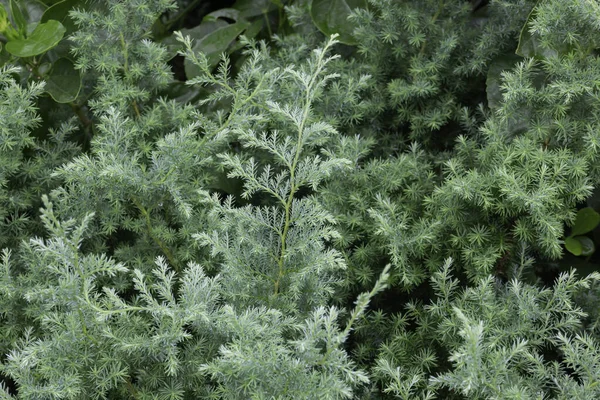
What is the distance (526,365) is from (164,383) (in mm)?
551

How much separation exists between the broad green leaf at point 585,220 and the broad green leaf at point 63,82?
3.17 ft

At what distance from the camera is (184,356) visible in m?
0.99

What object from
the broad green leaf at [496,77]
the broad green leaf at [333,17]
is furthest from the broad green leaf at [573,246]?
the broad green leaf at [333,17]

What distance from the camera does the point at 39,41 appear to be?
1213 mm

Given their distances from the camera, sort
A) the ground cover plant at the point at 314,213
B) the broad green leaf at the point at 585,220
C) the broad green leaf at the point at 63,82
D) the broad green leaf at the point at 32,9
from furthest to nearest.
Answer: the broad green leaf at the point at 32,9 → the broad green leaf at the point at 63,82 → the broad green leaf at the point at 585,220 → the ground cover plant at the point at 314,213

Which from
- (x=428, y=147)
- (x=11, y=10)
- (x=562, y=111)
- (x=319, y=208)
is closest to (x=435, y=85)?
(x=428, y=147)

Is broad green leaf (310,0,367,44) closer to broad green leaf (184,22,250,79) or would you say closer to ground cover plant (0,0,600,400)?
ground cover plant (0,0,600,400)

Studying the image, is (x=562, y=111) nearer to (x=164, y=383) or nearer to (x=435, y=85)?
(x=435, y=85)

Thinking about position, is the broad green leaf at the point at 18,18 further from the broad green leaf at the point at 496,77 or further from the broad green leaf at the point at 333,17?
the broad green leaf at the point at 496,77

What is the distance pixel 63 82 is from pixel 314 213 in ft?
2.04

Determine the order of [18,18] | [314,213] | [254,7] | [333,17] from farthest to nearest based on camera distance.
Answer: [254,7], [333,17], [18,18], [314,213]

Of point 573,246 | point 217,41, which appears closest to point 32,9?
point 217,41

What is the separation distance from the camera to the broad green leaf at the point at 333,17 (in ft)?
4.56

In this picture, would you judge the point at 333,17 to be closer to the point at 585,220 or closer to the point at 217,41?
the point at 217,41
